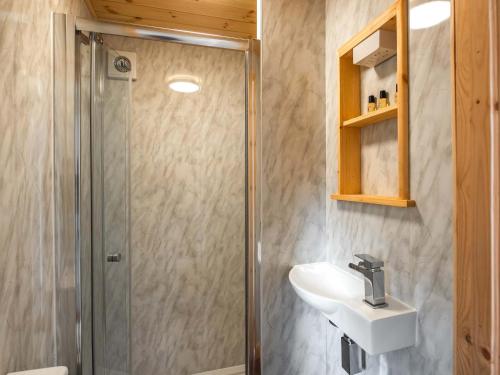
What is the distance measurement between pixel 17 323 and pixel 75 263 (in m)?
0.30

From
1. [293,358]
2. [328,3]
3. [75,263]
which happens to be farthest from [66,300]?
[328,3]

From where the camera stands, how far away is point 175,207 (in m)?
1.87

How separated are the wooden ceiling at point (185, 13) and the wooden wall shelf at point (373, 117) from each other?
1027 millimetres

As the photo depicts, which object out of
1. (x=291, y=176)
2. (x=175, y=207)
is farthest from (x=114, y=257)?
(x=291, y=176)

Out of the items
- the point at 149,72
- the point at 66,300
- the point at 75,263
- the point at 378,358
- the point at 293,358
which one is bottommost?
the point at 293,358

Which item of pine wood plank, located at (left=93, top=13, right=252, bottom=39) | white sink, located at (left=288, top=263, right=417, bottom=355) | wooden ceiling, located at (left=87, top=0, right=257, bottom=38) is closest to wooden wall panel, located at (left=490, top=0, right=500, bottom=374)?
white sink, located at (left=288, top=263, right=417, bottom=355)

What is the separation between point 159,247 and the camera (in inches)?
72.4

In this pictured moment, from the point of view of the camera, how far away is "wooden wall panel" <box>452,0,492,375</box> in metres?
0.65

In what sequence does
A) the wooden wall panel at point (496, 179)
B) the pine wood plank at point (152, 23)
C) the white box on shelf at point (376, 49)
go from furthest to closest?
the pine wood plank at point (152, 23) < the white box on shelf at point (376, 49) < the wooden wall panel at point (496, 179)

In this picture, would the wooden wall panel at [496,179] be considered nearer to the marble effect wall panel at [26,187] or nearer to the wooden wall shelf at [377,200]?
the wooden wall shelf at [377,200]

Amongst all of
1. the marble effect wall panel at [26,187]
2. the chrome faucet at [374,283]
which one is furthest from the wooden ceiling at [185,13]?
the chrome faucet at [374,283]

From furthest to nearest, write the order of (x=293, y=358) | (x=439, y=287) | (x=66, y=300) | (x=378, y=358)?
(x=293, y=358), (x=66, y=300), (x=378, y=358), (x=439, y=287)

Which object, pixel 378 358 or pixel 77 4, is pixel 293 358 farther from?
pixel 77 4

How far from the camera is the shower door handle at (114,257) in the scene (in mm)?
1453
